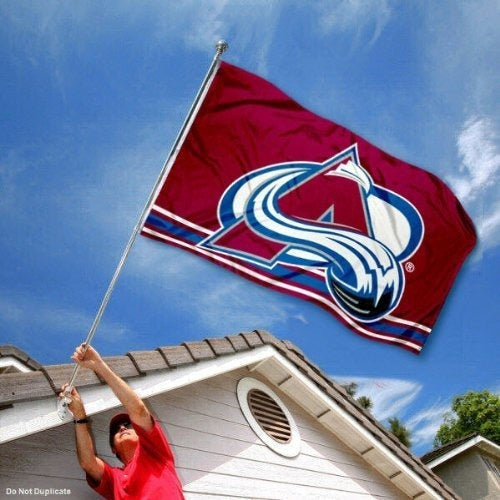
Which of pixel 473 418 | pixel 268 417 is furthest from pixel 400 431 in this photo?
pixel 268 417

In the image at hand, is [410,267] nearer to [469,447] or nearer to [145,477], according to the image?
[145,477]

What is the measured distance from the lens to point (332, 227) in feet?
16.4

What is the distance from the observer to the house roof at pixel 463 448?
17891mm

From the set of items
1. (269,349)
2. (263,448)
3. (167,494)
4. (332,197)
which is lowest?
(167,494)

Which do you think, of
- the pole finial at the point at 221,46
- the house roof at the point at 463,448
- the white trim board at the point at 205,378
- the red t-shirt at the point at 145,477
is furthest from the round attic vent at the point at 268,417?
the house roof at the point at 463,448

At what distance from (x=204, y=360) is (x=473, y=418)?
1627 inches

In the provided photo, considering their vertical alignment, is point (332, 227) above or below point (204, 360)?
above

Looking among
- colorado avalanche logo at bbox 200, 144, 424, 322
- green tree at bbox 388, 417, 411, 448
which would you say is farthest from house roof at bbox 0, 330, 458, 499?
green tree at bbox 388, 417, 411, 448

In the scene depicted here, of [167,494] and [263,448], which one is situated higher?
[263,448]

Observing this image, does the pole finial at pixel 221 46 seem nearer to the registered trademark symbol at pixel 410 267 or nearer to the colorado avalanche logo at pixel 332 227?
the colorado avalanche logo at pixel 332 227

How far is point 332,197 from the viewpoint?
5055mm

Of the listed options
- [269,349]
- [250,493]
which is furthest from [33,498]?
[269,349]

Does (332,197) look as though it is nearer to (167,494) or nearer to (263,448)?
(263,448)

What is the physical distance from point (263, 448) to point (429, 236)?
292 cm
